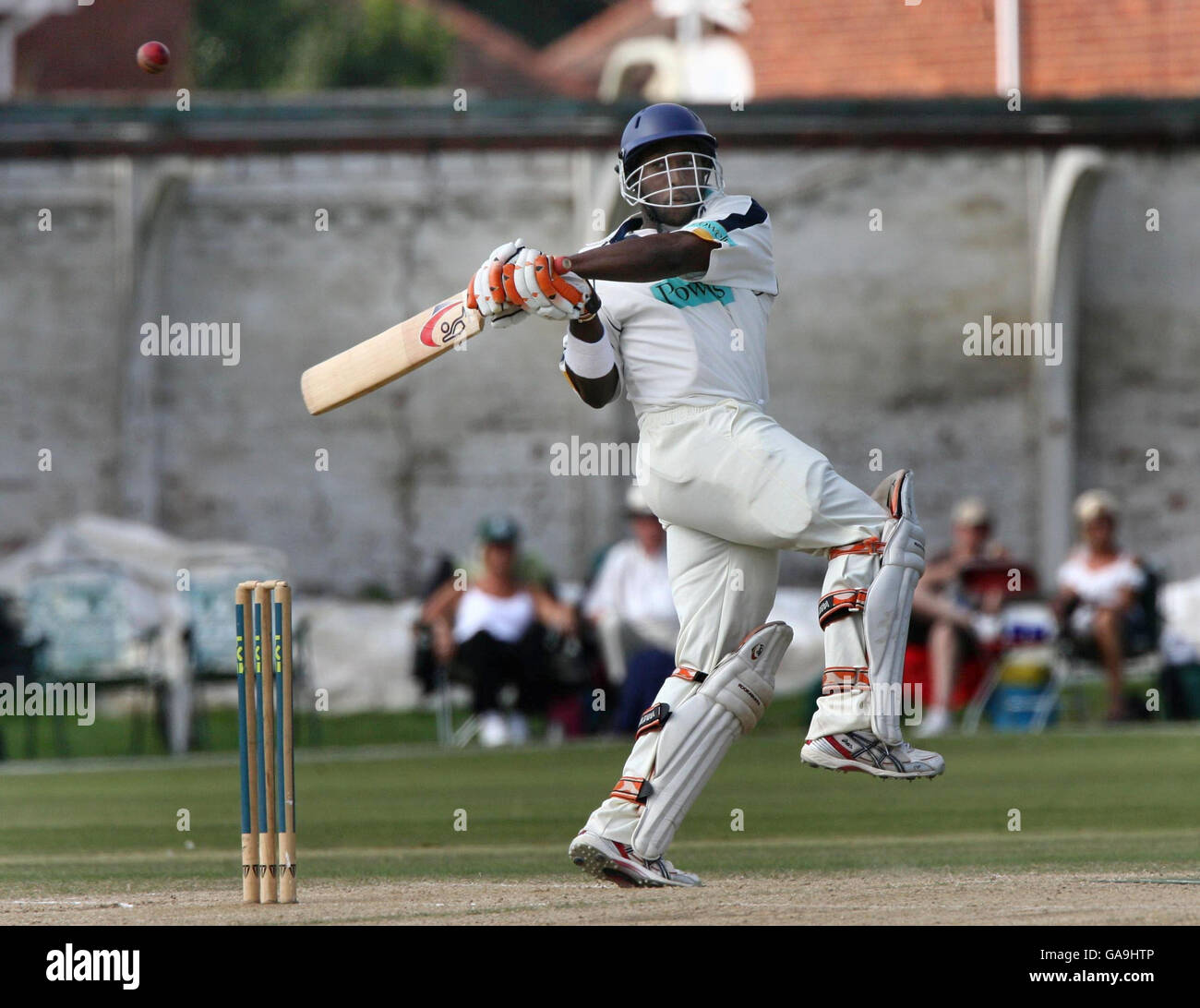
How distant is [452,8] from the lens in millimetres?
49406

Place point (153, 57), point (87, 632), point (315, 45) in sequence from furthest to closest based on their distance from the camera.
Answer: point (315, 45) → point (87, 632) → point (153, 57)

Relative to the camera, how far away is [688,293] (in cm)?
591

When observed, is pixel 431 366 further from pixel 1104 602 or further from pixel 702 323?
pixel 702 323

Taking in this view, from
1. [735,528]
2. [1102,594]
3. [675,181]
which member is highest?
[675,181]

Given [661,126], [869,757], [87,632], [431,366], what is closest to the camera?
[869,757]

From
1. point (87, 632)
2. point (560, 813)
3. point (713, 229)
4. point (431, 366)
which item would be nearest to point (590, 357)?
point (713, 229)

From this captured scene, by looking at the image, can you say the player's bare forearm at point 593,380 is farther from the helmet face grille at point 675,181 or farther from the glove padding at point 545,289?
the helmet face grille at point 675,181

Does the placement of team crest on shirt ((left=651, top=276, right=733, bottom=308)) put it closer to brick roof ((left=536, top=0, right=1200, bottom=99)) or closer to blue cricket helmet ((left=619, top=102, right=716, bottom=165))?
blue cricket helmet ((left=619, top=102, right=716, bottom=165))

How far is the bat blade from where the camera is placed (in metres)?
5.77

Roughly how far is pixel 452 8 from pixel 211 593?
38.2 metres

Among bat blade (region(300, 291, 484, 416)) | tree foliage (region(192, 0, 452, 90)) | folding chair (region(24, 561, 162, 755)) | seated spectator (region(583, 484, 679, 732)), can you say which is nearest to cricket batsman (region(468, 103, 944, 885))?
bat blade (region(300, 291, 484, 416))

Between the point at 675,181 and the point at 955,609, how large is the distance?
24.9 feet
